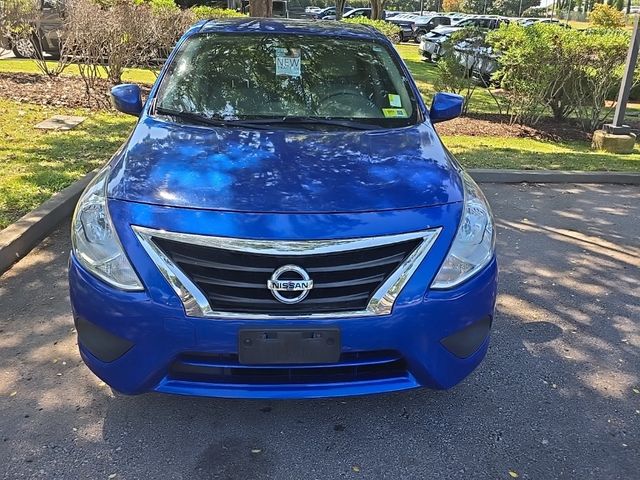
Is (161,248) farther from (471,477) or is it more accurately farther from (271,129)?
(471,477)

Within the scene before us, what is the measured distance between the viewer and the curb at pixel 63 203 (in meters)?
4.21

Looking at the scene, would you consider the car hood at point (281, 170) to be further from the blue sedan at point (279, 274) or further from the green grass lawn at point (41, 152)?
the green grass lawn at point (41, 152)

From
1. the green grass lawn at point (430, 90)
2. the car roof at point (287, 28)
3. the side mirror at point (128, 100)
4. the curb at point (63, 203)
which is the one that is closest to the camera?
the side mirror at point (128, 100)

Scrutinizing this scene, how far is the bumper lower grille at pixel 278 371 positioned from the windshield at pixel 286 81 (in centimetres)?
153

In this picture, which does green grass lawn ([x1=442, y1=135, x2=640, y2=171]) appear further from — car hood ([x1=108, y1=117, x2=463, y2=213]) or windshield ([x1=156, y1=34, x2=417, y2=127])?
car hood ([x1=108, y1=117, x2=463, y2=213])

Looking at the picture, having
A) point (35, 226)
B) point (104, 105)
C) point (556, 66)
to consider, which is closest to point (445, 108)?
point (35, 226)

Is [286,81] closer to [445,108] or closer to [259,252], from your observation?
[445,108]

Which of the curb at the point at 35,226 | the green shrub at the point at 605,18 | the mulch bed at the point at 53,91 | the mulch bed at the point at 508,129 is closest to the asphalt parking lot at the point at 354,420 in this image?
the curb at the point at 35,226

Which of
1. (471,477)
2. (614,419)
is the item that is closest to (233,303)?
(471,477)

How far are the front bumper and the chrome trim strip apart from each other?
30 millimetres

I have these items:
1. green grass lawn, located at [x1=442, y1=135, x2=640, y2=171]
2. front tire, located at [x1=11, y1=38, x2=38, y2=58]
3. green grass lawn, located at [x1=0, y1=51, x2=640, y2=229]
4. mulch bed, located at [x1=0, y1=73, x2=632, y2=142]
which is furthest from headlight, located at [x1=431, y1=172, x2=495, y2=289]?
front tire, located at [x1=11, y1=38, x2=38, y2=58]

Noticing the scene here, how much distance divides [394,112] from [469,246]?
4.33ft

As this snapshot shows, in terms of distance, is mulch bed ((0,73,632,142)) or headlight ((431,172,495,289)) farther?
mulch bed ((0,73,632,142))

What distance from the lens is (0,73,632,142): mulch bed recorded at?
364 inches
